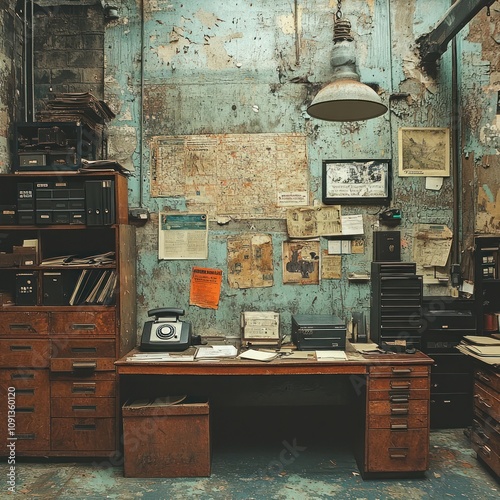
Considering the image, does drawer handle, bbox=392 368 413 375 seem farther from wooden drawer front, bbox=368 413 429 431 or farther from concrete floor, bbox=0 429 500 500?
concrete floor, bbox=0 429 500 500

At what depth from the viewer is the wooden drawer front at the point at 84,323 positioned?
326 centimetres

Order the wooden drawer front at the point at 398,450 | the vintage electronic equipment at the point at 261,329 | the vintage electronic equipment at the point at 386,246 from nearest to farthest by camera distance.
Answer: the wooden drawer front at the point at 398,450, the vintage electronic equipment at the point at 261,329, the vintage electronic equipment at the point at 386,246

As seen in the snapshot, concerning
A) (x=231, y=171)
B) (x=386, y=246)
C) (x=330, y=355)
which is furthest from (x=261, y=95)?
(x=330, y=355)

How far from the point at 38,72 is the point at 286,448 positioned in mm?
3385

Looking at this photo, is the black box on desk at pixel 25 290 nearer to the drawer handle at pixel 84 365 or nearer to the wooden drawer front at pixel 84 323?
the wooden drawer front at pixel 84 323

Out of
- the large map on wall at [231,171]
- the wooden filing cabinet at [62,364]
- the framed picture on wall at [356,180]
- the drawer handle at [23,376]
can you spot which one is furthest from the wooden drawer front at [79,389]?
the framed picture on wall at [356,180]

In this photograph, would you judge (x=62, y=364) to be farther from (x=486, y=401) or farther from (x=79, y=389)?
(x=486, y=401)

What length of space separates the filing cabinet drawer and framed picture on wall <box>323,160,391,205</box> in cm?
131

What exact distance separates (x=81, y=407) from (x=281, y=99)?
2654mm

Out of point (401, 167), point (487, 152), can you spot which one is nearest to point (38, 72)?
point (401, 167)

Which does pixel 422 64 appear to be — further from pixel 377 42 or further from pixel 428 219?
pixel 428 219

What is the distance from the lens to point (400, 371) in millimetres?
3008

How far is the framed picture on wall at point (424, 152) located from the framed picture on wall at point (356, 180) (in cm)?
16

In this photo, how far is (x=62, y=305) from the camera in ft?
10.8
